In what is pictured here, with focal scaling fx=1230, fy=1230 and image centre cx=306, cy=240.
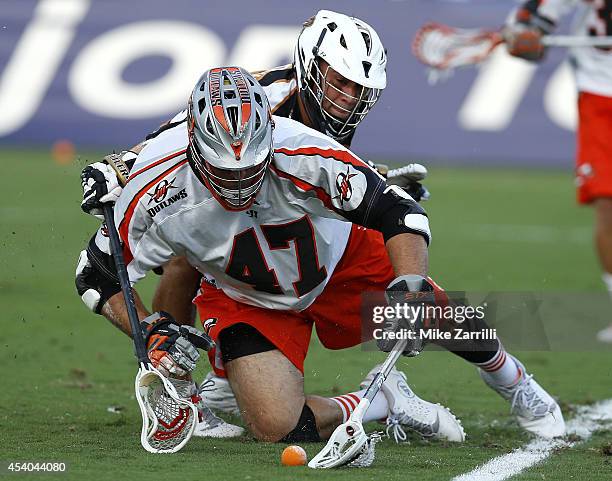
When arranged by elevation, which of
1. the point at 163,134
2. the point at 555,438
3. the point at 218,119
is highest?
the point at 218,119

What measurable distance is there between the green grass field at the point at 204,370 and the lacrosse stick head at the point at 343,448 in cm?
5

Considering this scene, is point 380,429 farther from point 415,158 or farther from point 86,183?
point 415,158

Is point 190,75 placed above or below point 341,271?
below

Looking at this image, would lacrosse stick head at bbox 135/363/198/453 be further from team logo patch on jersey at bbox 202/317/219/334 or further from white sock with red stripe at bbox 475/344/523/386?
white sock with red stripe at bbox 475/344/523/386

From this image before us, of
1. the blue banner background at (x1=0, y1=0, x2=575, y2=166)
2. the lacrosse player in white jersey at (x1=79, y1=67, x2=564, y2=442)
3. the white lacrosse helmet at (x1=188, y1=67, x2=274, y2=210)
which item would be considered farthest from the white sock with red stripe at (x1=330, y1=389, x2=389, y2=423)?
the blue banner background at (x1=0, y1=0, x2=575, y2=166)

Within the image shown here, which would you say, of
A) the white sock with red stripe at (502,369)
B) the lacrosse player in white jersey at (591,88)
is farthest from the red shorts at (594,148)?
the white sock with red stripe at (502,369)

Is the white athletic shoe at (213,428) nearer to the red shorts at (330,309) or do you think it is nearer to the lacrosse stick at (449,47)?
the red shorts at (330,309)

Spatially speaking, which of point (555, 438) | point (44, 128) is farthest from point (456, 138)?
point (555, 438)

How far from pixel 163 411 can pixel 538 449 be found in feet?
4.84

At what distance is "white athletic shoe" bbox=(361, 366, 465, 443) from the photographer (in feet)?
16.4

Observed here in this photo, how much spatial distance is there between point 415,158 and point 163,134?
419 inches

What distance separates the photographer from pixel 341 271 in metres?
5.37

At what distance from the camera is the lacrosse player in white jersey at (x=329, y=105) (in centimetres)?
514

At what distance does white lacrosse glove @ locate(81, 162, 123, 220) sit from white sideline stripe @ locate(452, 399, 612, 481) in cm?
173
